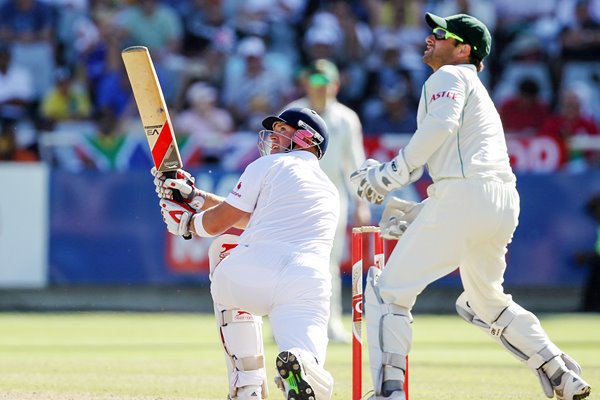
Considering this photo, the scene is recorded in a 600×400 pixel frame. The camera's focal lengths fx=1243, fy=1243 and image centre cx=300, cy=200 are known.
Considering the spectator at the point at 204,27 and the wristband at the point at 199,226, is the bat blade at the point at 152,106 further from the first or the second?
the spectator at the point at 204,27

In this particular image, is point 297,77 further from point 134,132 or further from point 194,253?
point 194,253

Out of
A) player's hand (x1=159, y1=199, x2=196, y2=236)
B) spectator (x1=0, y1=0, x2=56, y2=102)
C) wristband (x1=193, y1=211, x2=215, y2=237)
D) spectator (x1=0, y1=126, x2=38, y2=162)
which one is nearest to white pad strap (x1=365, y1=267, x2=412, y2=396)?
wristband (x1=193, y1=211, x2=215, y2=237)

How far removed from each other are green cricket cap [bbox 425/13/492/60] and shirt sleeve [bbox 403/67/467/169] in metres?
0.36

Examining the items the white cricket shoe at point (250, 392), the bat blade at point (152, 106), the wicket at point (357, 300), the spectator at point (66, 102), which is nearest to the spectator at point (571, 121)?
the spectator at point (66, 102)

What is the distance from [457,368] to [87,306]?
5.85 meters

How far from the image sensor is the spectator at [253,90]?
16.0 m

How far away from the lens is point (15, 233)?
44.5 feet

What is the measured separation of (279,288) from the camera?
244 inches

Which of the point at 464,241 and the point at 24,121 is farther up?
the point at 24,121

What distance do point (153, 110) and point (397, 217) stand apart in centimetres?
151

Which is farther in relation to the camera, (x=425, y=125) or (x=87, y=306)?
(x=87, y=306)

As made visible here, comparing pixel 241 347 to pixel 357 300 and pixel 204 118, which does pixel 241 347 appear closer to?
pixel 357 300

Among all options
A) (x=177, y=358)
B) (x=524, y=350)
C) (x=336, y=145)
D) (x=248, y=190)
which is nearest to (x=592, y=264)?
(x=336, y=145)

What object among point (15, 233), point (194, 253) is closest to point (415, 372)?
point (194, 253)
